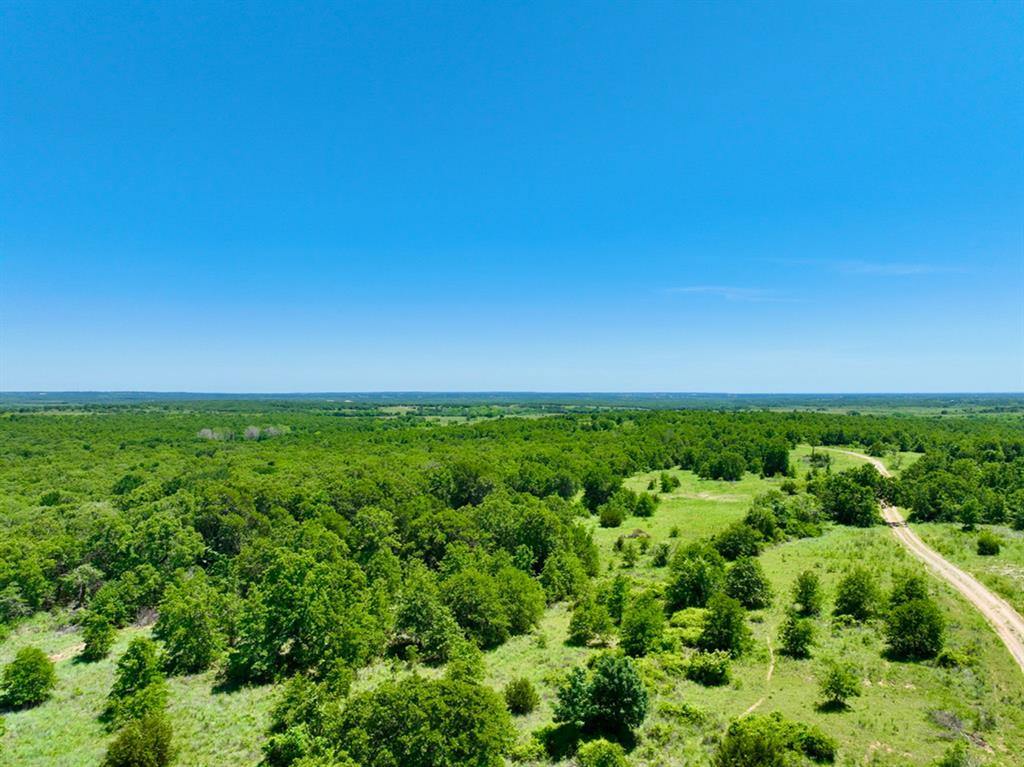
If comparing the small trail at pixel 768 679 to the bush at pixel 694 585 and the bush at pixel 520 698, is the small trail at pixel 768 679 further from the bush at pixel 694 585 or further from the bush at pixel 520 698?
the bush at pixel 520 698

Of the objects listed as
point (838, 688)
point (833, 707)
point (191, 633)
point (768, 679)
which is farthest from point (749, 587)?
point (191, 633)

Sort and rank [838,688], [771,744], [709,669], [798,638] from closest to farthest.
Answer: [771,744], [838,688], [709,669], [798,638]

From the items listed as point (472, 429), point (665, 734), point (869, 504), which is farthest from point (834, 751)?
point (472, 429)

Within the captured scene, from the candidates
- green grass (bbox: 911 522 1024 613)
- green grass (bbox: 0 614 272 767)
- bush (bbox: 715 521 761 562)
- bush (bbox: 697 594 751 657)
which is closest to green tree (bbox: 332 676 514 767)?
green grass (bbox: 0 614 272 767)

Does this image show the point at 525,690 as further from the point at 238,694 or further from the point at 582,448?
the point at 582,448

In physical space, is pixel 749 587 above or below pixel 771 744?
below

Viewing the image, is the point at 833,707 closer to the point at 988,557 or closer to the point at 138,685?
the point at 138,685
